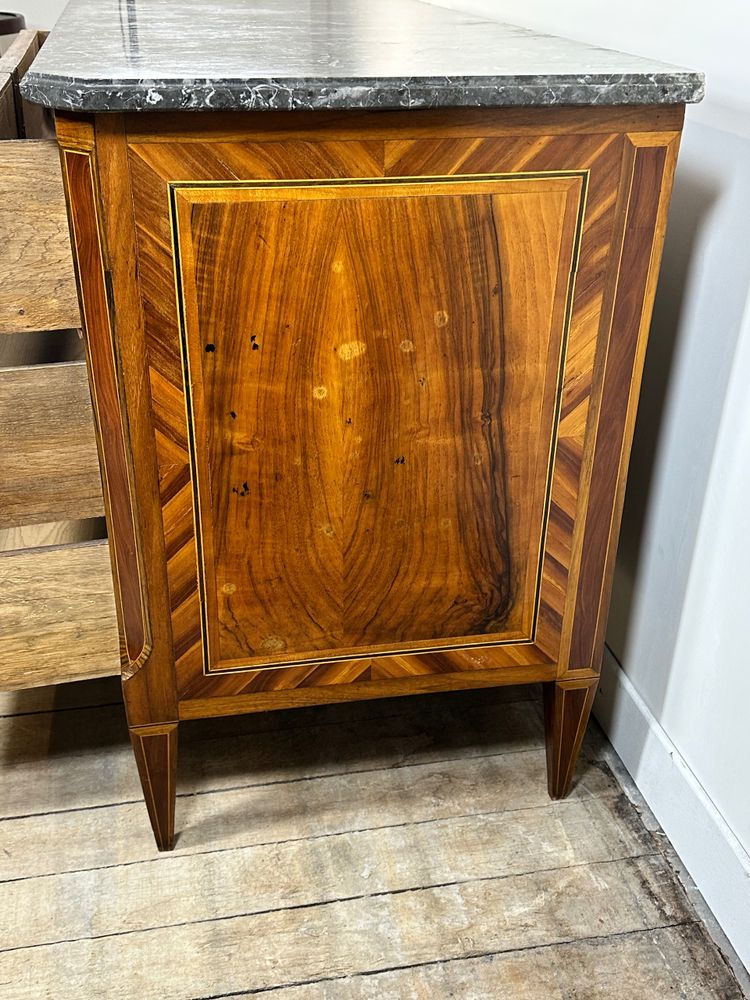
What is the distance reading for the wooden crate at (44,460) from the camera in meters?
0.82

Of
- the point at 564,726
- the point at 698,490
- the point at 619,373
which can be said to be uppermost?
the point at 619,373

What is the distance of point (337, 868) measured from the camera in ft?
3.54

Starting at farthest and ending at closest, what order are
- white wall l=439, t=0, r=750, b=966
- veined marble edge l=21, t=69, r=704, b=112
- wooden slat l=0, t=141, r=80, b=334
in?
white wall l=439, t=0, r=750, b=966, wooden slat l=0, t=141, r=80, b=334, veined marble edge l=21, t=69, r=704, b=112

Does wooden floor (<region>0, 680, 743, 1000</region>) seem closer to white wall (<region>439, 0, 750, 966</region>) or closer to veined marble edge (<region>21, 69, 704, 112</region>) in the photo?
white wall (<region>439, 0, 750, 966</region>)

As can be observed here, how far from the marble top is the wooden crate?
0.38ft

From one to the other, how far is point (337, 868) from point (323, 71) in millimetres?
832

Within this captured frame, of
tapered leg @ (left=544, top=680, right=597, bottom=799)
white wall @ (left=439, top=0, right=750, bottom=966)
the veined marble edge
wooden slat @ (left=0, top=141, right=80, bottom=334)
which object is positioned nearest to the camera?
the veined marble edge

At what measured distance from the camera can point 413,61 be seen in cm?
84

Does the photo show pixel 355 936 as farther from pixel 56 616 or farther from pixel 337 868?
pixel 56 616

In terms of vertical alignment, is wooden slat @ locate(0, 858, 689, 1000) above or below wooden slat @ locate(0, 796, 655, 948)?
above

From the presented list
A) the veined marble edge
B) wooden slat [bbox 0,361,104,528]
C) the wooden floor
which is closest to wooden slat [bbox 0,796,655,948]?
the wooden floor

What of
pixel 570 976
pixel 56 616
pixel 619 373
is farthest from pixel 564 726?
pixel 56 616

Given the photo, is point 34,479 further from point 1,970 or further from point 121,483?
point 1,970

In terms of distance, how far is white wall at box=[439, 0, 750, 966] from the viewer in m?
0.94
